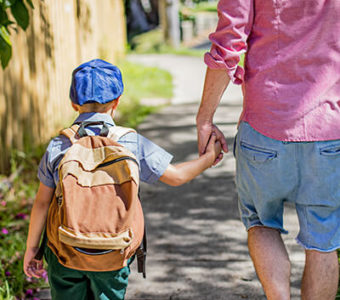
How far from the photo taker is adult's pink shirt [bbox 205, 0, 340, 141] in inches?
91.4

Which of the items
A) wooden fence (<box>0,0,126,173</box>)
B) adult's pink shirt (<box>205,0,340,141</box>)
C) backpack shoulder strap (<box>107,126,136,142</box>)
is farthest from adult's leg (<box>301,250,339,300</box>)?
wooden fence (<box>0,0,126,173</box>)

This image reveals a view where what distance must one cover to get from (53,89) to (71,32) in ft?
3.89

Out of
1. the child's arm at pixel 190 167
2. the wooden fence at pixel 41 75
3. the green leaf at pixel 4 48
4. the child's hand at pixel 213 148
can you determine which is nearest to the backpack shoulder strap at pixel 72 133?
the child's arm at pixel 190 167

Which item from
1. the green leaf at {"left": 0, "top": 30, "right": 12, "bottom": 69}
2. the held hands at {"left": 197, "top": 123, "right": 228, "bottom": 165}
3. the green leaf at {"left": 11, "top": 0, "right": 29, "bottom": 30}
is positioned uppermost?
the green leaf at {"left": 11, "top": 0, "right": 29, "bottom": 30}

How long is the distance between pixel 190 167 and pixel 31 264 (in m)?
0.80

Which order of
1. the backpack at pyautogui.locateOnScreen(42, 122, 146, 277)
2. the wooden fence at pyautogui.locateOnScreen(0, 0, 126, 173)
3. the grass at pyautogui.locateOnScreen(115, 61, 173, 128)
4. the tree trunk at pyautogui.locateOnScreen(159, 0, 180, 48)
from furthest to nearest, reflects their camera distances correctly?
1. the tree trunk at pyautogui.locateOnScreen(159, 0, 180, 48)
2. the grass at pyautogui.locateOnScreen(115, 61, 173, 128)
3. the wooden fence at pyautogui.locateOnScreen(0, 0, 126, 173)
4. the backpack at pyautogui.locateOnScreen(42, 122, 146, 277)

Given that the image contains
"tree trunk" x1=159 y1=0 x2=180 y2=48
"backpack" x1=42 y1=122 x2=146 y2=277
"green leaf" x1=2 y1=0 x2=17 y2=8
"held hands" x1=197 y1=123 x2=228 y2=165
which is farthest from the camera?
"tree trunk" x1=159 y1=0 x2=180 y2=48

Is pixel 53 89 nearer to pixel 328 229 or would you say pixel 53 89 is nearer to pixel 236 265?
pixel 236 265

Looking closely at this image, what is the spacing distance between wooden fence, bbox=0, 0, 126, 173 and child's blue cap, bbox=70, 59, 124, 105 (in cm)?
293

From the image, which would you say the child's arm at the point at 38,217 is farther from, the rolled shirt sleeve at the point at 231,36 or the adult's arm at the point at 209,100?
the rolled shirt sleeve at the point at 231,36

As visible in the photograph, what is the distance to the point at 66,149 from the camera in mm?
2436

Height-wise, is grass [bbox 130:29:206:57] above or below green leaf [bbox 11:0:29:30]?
below

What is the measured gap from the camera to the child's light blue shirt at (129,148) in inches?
96.0

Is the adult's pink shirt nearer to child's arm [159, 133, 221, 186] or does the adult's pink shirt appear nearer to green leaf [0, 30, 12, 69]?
child's arm [159, 133, 221, 186]
